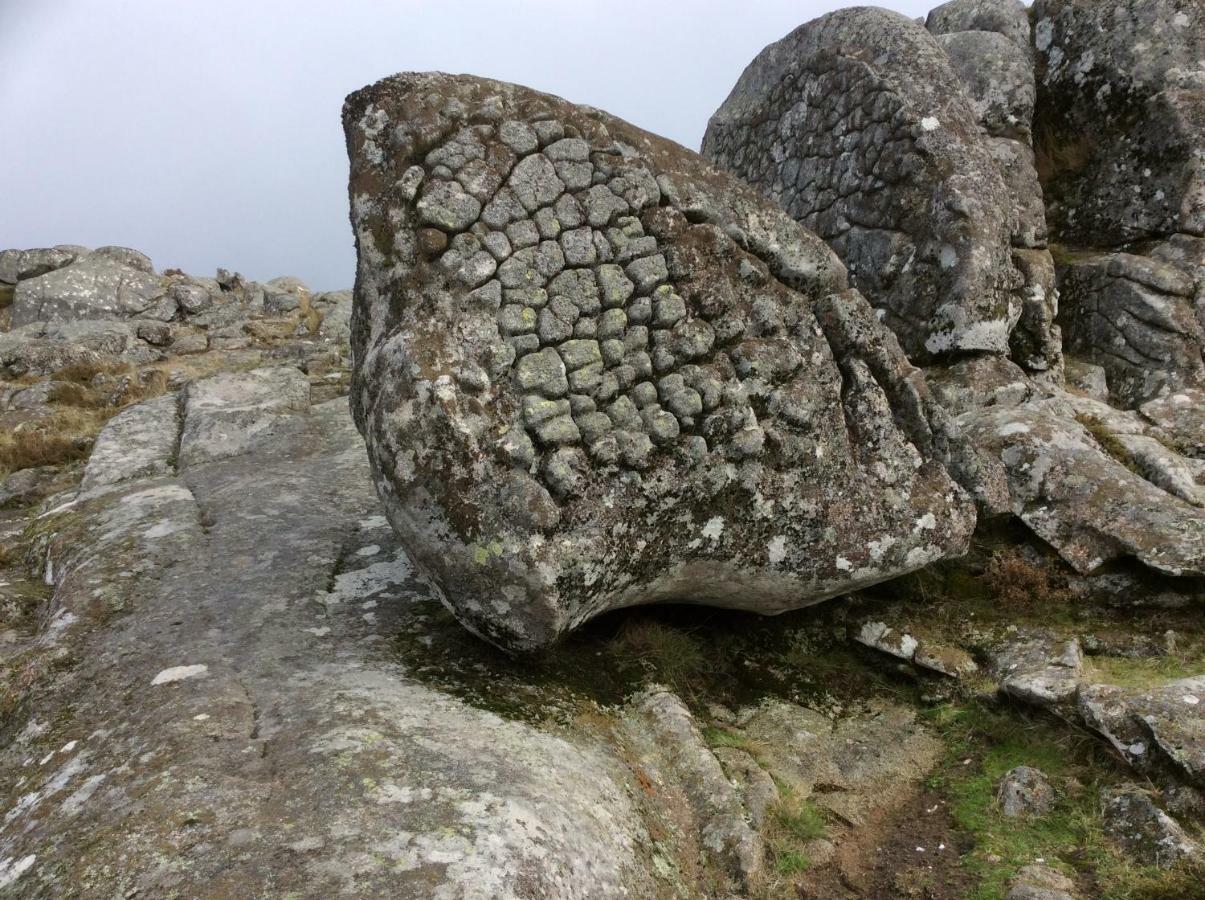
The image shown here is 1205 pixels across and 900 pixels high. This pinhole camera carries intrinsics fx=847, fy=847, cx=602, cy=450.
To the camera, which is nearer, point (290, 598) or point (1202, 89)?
point (290, 598)

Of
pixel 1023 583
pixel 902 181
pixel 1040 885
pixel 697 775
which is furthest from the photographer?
→ pixel 902 181

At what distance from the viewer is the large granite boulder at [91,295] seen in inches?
818

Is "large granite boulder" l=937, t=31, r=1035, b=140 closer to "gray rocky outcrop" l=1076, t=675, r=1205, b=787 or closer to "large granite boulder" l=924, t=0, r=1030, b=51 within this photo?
"large granite boulder" l=924, t=0, r=1030, b=51

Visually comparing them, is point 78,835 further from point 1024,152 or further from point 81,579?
point 1024,152

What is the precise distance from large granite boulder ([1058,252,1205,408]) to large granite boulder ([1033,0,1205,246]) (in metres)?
1.01

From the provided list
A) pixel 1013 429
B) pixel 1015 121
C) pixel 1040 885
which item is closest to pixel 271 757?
pixel 1040 885

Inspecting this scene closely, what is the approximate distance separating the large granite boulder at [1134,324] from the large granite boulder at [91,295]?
63.4 ft

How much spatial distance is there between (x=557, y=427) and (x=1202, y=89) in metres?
12.2

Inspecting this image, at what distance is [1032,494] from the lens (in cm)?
718

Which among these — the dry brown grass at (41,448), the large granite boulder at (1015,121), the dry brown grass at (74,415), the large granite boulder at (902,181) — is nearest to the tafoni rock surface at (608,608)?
the large granite boulder at (902,181)

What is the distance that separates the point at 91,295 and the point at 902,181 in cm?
2002

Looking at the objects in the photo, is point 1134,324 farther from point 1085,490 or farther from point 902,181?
point 1085,490

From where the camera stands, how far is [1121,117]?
41.2ft

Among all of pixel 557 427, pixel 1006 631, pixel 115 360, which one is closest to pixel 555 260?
pixel 557 427
